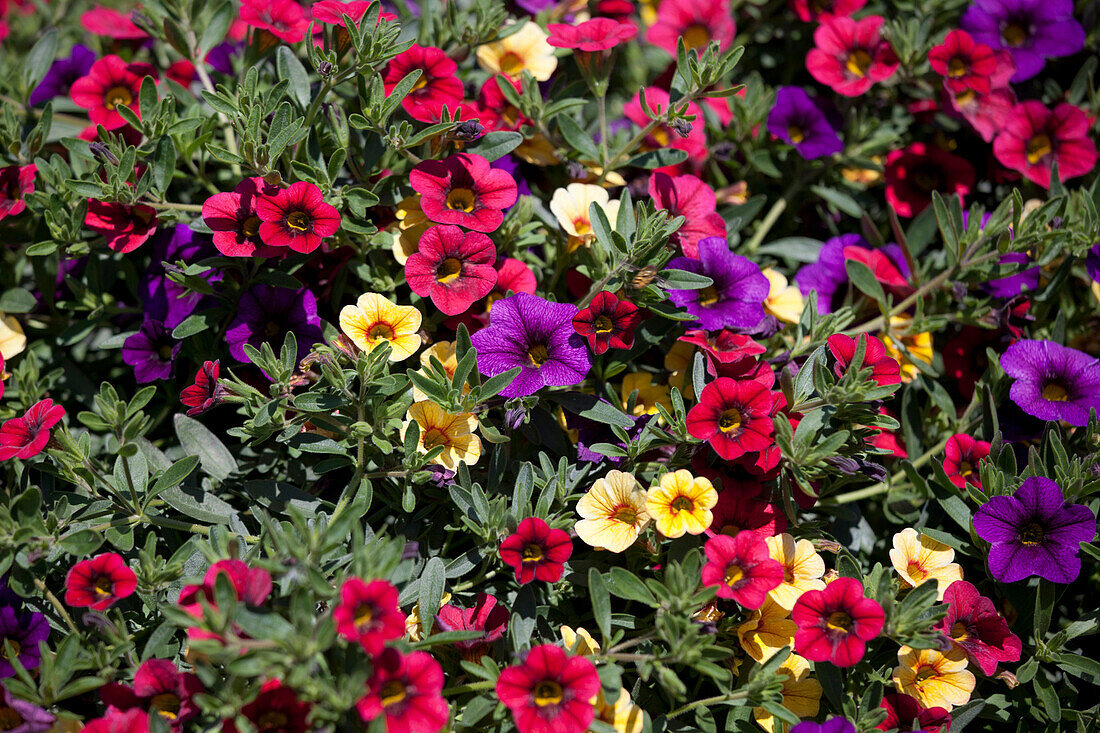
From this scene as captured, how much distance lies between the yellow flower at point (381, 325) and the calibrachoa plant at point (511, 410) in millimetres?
11

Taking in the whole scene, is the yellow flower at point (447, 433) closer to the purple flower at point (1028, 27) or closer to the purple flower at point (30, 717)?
the purple flower at point (30, 717)

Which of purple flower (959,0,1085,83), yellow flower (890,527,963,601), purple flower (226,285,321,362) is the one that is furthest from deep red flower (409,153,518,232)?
purple flower (959,0,1085,83)

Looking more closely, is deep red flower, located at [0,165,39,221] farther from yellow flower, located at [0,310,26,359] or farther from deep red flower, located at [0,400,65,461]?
deep red flower, located at [0,400,65,461]

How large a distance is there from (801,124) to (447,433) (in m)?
1.74

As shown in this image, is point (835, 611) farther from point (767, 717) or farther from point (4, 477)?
point (4, 477)

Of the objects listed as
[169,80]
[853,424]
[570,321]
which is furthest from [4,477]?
[853,424]

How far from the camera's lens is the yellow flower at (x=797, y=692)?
192 cm

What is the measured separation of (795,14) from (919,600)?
7.99 ft

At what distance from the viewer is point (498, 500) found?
1.86 metres

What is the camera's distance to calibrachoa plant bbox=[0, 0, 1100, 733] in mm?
1743

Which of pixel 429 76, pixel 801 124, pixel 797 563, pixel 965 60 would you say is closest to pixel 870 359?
pixel 797 563

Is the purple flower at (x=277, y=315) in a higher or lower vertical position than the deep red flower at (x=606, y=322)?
lower

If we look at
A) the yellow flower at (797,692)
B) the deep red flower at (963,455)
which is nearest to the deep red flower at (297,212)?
the yellow flower at (797,692)

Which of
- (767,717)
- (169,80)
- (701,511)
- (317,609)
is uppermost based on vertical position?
(169,80)
